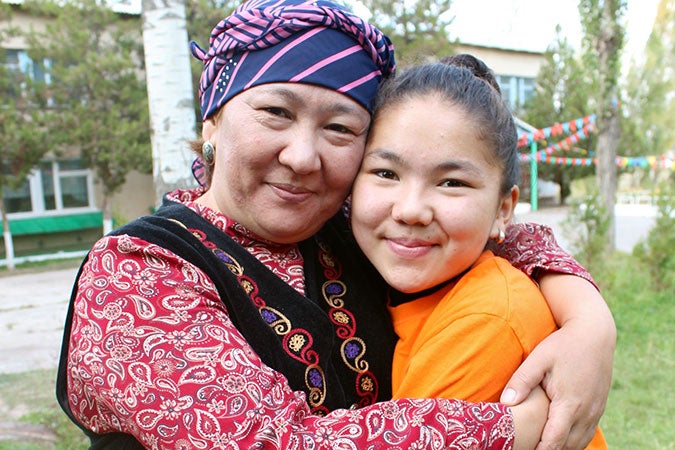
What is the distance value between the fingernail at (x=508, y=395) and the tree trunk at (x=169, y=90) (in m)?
3.02

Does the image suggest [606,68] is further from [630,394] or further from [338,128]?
[338,128]

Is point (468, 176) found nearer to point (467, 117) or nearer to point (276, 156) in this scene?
point (467, 117)

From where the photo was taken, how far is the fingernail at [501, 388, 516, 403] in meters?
1.37

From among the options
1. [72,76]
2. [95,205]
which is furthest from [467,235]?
[95,205]

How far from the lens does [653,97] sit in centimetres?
2511

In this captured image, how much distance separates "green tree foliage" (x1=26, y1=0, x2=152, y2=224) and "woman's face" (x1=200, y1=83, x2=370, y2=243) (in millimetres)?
14913

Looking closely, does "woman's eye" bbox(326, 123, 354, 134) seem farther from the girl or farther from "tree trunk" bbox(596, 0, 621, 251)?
"tree trunk" bbox(596, 0, 621, 251)

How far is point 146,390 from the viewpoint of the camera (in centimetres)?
118

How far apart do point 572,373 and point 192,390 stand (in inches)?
34.2

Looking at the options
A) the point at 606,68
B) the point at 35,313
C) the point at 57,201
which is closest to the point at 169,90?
the point at 35,313

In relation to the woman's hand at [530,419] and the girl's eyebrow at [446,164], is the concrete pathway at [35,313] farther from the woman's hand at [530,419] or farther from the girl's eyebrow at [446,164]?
the woman's hand at [530,419]

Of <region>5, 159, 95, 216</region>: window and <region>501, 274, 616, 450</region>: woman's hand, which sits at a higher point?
<region>501, 274, 616, 450</region>: woman's hand

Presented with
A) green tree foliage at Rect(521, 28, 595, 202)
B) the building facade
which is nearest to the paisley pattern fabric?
the building facade

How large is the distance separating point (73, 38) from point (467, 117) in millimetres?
16203
